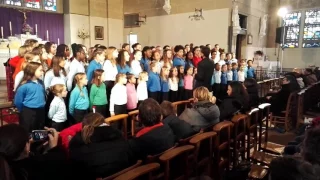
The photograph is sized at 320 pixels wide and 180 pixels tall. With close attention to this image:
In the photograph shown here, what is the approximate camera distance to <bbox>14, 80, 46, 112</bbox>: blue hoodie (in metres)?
3.17

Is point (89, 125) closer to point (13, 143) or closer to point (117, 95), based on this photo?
point (13, 143)

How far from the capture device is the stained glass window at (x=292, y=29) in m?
12.9

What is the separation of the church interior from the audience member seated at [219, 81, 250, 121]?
0.02m

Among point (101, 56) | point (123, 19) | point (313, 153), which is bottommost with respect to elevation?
point (313, 153)

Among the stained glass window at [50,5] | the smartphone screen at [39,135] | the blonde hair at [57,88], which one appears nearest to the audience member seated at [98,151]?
the smartphone screen at [39,135]

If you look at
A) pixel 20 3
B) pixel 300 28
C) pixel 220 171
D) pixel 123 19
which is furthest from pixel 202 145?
pixel 300 28

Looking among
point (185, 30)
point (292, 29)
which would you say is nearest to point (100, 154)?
point (185, 30)

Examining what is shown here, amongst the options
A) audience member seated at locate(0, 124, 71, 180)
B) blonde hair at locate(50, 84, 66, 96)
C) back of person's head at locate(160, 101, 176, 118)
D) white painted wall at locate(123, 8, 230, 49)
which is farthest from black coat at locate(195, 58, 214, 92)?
white painted wall at locate(123, 8, 230, 49)

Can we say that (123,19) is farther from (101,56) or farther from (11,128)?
(11,128)

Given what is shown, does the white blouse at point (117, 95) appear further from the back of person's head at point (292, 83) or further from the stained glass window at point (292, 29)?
the stained glass window at point (292, 29)

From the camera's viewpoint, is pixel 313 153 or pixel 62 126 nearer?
pixel 313 153

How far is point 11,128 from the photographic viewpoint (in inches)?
61.8

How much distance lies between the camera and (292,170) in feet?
4.21

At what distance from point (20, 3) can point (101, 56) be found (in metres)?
7.94
